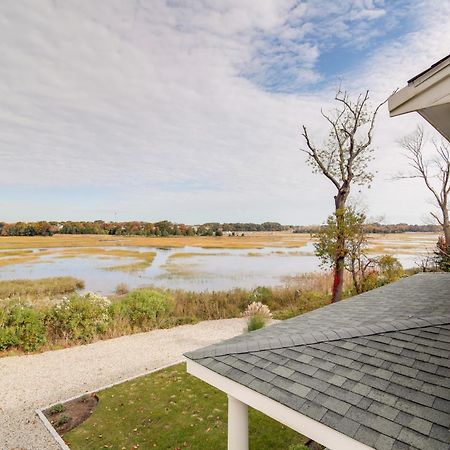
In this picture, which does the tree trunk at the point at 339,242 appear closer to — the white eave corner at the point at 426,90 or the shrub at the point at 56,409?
the shrub at the point at 56,409

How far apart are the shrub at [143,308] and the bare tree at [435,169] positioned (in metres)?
19.9

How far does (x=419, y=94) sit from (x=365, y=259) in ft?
56.6

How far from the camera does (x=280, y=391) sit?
10.2 feet

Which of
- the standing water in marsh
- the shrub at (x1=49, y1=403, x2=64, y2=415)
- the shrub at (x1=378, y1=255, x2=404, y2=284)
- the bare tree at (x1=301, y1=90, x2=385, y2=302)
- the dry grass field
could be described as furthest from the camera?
the dry grass field

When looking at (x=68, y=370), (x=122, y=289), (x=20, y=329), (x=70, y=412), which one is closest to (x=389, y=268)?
(x=68, y=370)

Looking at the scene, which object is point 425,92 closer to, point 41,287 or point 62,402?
point 62,402

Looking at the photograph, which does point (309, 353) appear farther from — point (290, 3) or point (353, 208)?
point (353, 208)

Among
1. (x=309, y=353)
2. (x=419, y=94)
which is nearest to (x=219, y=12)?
(x=419, y=94)

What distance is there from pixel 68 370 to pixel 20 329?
3111mm

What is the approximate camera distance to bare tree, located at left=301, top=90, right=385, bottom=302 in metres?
17.2

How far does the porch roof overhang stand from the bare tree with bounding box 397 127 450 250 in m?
23.8

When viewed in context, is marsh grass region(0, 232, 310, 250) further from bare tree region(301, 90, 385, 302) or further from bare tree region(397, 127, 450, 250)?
bare tree region(301, 90, 385, 302)

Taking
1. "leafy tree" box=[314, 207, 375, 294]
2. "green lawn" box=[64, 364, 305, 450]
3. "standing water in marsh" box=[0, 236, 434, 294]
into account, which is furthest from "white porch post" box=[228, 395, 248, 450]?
"standing water in marsh" box=[0, 236, 434, 294]

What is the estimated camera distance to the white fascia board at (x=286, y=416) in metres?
2.49
